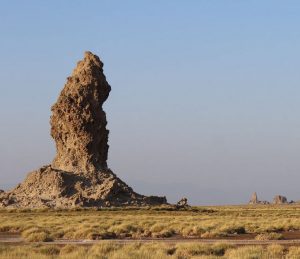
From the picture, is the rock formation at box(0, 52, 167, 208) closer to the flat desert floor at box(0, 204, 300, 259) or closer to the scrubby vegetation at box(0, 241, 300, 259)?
the flat desert floor at box(0, 204, 300, 259)

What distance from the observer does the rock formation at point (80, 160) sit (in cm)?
7975

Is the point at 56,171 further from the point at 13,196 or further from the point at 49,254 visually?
the point at 49,254

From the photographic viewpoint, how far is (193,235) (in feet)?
112

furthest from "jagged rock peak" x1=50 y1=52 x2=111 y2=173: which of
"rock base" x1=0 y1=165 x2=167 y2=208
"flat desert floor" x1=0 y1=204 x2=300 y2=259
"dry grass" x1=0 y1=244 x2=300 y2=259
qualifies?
"dry grass" x1=0 y1=244 x2=300 y2=259

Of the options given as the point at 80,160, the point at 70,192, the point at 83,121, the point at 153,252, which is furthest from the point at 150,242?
the point at 83,121

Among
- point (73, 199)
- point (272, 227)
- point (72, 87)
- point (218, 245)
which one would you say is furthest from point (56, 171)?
point (218, 245)

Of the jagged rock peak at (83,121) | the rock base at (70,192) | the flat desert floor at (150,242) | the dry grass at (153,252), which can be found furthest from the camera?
the jagged rock peak at (83,121)

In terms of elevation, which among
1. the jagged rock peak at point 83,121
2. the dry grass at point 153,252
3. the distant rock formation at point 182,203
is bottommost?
the dry grass at point 153,252

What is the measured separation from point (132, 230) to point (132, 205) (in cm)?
4309

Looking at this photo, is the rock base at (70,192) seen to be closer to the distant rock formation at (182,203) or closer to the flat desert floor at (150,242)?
the distant rock formation at (182,203)

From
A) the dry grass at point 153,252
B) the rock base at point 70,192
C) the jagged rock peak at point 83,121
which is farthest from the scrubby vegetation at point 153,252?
the jagged rock peak at point 83,121

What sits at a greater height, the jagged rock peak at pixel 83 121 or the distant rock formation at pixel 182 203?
the jagged rock peak at pixel 83 121

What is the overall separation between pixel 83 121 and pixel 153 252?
65.6 m

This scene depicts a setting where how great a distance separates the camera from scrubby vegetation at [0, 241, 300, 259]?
20.2 metres
